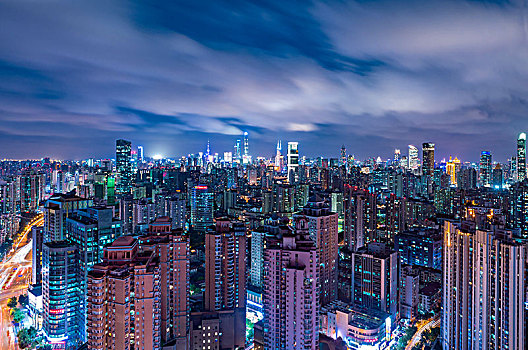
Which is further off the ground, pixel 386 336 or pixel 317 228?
pixel 317 228

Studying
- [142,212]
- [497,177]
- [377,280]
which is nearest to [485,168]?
[497,177]

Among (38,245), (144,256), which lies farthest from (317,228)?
(38,245)

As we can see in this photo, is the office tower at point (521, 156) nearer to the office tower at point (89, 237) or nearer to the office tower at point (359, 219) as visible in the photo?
the office tower at point (359, 219)

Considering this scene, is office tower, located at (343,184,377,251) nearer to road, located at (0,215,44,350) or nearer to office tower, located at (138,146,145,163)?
road, located at (0,215,44,350)

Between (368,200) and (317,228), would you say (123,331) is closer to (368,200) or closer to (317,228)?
(317,228)

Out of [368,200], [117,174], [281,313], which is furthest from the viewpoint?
[117,174]

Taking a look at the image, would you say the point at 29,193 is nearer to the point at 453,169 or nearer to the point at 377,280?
the point at 377,280
